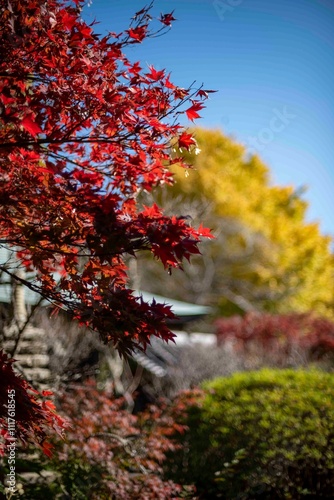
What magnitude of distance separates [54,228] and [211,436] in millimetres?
3556

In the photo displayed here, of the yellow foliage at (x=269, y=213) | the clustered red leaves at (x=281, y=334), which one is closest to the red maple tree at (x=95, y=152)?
the clustered red leaves at (x=281, y=334)

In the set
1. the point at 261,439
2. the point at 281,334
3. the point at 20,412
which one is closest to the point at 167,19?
the point at 20,412

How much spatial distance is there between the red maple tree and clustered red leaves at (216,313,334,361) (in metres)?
7.55

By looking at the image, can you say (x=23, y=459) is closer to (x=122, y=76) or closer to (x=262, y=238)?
(x=122, y=76)

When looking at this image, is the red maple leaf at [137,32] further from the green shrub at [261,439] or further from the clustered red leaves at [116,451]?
the green shrub at [261,439]

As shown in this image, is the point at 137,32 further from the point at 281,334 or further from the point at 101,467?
the point at 281,334

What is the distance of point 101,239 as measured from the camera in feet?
8.27

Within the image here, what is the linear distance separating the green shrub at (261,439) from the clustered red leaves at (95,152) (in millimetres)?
2624

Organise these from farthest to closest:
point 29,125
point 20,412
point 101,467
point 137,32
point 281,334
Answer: point 281,334 → point 101,467 → point 137,32 → point 20,412 → point 29,125

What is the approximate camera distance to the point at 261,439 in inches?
199

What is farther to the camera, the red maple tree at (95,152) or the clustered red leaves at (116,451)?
the clustered red leaves at (116,451)

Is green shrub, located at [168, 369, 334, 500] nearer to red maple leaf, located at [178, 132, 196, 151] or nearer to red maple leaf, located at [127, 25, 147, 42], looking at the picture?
red maple leaf, located at [178, 132, 196, 151]

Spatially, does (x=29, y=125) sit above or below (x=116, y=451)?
above

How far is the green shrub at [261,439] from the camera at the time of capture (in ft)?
15.0
